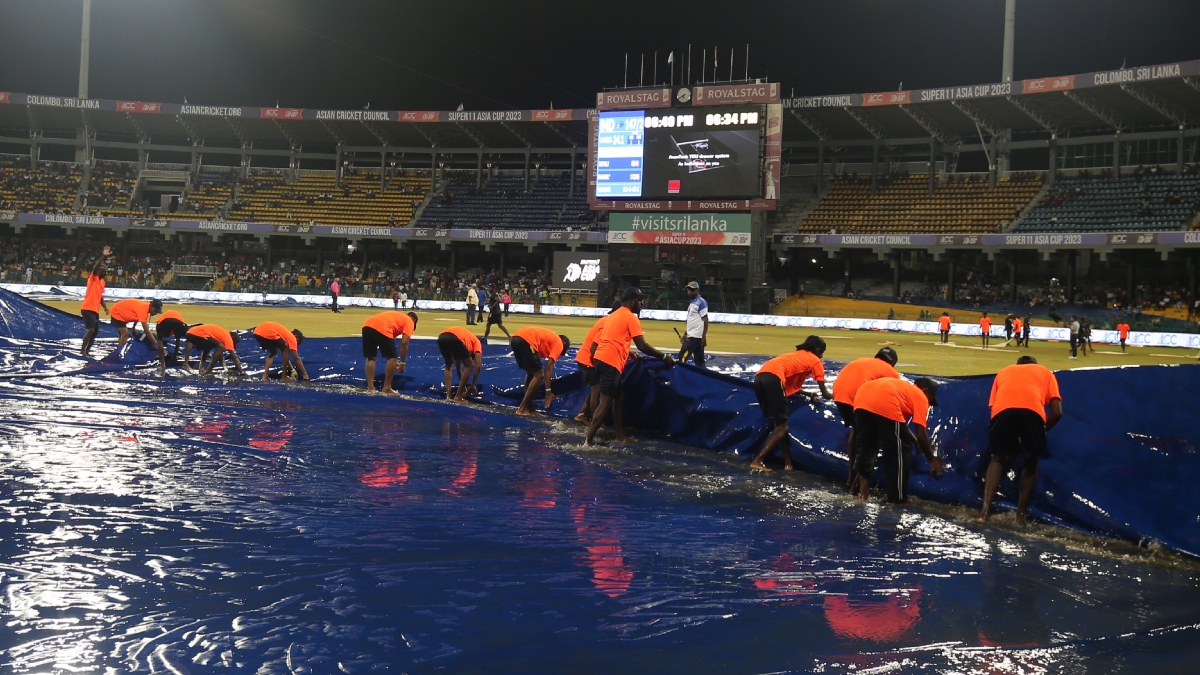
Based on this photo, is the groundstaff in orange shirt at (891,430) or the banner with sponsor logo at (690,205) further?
the banner with sponsor logo at (690,205)

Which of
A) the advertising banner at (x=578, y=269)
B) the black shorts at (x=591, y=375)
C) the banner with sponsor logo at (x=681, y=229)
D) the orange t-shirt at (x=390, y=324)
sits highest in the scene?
the banner with sponsor logo at (x=681, y=229)

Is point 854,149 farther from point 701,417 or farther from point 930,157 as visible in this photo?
point 701,417

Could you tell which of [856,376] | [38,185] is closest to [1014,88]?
[856,376]

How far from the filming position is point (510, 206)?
5984 centimetres

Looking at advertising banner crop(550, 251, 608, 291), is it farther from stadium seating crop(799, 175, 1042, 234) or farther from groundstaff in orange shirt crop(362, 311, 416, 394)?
groundstaff in orange shirt crop(362, 311, 416, 394)

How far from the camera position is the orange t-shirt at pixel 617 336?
11.4m

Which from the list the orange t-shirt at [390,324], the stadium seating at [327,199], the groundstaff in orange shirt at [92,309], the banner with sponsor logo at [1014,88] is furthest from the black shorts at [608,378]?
the stadium seating at [327,199]

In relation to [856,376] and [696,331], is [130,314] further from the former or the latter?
[856,376]

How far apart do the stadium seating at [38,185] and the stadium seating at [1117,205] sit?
5463 centimetres

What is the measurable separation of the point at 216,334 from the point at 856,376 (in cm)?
1121

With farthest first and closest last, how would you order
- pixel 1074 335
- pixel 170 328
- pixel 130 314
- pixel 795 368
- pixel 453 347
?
1. pixel 1074 335
2. pixel 130 314
3. pixel 170 328
4. pixel 453 347
5. pixel 795 368

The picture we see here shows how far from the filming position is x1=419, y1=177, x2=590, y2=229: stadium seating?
189 feet

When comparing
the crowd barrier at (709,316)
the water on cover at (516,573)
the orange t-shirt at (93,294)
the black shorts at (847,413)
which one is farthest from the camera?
the crowd barrier at (709,316)

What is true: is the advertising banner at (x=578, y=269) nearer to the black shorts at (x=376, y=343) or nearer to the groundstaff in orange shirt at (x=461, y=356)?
the black shorts at (x=376, y=343)
